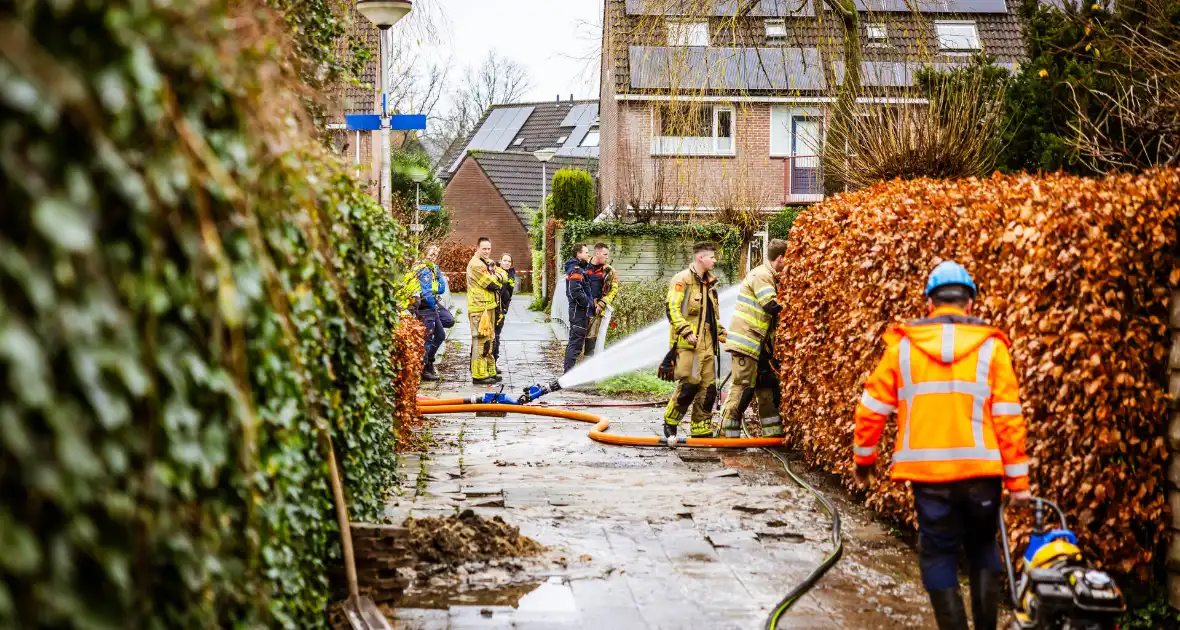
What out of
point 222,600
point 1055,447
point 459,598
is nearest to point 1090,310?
point 1055,447

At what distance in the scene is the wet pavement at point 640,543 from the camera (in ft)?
20.3

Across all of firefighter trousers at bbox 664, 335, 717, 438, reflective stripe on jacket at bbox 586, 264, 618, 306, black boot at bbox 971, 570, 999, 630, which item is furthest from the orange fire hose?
black boot at bbox 971, 570, 999, 630

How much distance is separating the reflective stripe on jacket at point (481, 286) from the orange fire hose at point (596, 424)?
2807 mm

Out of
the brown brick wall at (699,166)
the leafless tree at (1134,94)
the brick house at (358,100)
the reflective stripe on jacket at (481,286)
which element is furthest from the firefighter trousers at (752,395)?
the brown brick wall at (699,166)

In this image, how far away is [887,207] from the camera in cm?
848

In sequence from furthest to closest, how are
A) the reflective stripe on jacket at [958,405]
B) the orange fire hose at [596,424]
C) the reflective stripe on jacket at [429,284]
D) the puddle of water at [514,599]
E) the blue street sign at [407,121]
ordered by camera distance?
the reflective stripe on jacket at [429,284] < the blue street sign at [407,121] < the orange fire hose at [596,424] < the puddle of water at [514,599] < the reflective stripe on jacket at [958,405]

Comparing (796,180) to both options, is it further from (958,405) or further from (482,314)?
(958,405)

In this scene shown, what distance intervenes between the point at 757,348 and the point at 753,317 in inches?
12.0

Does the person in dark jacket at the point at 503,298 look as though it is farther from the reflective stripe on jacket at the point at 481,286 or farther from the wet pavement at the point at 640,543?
the wet pavement at the point at 640,543

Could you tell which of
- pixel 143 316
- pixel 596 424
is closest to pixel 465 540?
pixel 143 316

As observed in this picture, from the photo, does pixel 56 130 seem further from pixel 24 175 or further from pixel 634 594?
pixel 634 594


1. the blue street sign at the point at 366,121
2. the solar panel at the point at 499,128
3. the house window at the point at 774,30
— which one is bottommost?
the blue street sign at the point at 366,121

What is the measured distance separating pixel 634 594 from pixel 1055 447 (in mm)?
2337

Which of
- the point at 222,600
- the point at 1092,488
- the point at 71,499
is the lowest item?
the point at 1092,488
